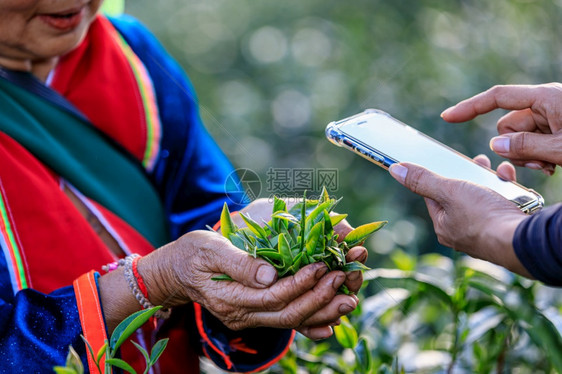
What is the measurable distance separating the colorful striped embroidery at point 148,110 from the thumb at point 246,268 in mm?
445

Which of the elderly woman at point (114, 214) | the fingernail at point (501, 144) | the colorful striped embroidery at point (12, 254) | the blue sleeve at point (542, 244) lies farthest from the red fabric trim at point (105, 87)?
the blue sleeve at point (542, 244)

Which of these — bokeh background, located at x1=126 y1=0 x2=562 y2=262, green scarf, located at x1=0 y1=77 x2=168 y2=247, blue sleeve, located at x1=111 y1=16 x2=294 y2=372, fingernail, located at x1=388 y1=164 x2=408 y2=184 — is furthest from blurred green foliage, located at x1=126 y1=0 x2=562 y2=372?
fingernail, located at x1=388 y1=164 x2=408 y2=184

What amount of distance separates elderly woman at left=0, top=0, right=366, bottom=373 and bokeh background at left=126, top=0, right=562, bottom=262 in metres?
0.97

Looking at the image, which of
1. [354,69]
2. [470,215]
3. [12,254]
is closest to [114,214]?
[12,254]

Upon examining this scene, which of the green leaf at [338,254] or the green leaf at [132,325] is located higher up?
the green leaf at [132,325]

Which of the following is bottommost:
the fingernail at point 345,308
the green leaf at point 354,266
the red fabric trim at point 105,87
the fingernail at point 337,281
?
the fingernail at point 345,308

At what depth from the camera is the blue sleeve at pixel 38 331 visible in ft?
3.58

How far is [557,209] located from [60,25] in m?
0.87

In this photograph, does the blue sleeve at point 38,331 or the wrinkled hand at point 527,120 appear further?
the wrinkled hand at point 527,120

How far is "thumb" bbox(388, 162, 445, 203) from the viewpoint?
1.11 m

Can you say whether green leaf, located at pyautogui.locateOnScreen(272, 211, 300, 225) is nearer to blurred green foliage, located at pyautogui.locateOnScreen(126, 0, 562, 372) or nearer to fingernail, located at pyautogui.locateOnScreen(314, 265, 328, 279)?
fingernail, located at pyautogui.locateOnScreen(314, 265, 328, 279)

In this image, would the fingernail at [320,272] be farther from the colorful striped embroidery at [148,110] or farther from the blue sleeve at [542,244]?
the colorful striped embroidery at [148,110]

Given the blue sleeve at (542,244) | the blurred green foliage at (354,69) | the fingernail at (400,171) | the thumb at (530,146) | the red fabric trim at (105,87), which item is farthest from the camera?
the blurred green foliage at (354,69)

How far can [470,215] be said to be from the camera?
1.06 metres
